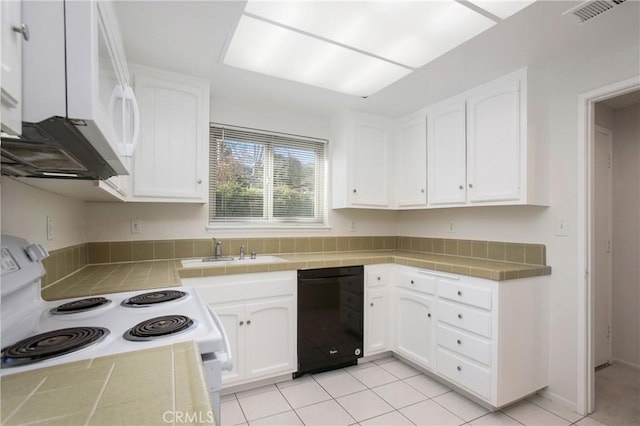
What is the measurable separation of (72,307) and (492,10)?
2.32m

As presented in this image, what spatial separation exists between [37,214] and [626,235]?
4207mm

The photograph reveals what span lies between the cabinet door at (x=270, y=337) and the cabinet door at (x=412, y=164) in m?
1.54

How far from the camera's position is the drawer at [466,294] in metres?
2.02

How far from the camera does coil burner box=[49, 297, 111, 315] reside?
1.17 meters

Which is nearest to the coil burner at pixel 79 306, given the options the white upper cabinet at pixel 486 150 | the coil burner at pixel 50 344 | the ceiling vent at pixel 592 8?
the coil burner at pixel 50 344

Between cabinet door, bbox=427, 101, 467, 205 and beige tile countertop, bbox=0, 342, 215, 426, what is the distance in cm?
237

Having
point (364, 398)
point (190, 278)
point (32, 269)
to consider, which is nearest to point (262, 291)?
point (190, 278)

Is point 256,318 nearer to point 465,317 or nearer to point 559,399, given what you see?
point 465,317

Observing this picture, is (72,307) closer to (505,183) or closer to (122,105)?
(122,105)

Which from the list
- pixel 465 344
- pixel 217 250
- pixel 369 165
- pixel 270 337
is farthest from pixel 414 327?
pixel 217 250

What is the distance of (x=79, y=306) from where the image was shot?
1210 mm

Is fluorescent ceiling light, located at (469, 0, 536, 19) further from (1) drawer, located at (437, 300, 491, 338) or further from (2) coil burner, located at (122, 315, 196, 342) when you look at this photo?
(2) coil burner, located at (122, 315, 196, 342)

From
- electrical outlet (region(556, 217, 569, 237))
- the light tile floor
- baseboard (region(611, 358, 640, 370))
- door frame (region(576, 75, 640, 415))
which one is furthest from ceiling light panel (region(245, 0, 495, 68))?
baseboard (region(611, 358, 640, 370))

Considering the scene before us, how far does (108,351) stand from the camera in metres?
0.83
